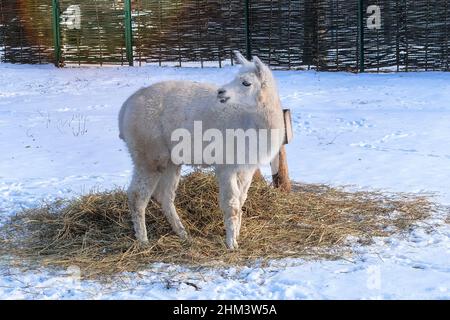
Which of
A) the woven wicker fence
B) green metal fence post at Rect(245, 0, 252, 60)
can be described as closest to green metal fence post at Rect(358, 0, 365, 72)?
the woven wicker fence

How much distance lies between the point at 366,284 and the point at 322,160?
423cm

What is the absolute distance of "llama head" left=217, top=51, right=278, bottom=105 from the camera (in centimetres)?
Answer: 538

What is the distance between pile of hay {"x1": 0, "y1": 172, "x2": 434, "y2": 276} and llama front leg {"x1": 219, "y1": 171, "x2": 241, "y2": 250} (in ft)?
0.32

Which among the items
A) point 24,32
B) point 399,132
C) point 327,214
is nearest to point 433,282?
point 327,214

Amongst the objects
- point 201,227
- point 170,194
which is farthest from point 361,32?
point 170,194

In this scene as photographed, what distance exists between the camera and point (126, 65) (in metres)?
17.2

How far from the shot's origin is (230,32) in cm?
1644

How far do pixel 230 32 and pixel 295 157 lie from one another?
26.2 feet

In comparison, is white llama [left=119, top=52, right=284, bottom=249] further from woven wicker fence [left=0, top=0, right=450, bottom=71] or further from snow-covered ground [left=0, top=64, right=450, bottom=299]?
woven wicker fence [left=0, top=0, right=450, bottom=71]

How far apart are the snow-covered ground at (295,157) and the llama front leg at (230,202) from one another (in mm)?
568

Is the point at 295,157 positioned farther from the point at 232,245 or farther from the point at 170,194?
the point at 232,245

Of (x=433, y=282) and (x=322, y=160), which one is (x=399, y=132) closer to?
(x=322, y=160)

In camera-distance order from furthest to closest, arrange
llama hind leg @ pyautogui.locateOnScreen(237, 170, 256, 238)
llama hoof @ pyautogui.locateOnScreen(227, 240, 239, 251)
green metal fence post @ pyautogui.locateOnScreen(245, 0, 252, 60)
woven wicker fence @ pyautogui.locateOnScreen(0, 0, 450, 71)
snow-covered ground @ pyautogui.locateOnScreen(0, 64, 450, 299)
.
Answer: green metal fence post @ pyautogui.locateOnScreen(245, 0, 252, 60) → woven wicker fence @ pyautogui.locateOnScreen(0, 0, 450, 71) → llama hind leg @ pyautogui.locateOnScreen(237, 170, 256, 238) → llama hoof @ pyautogui.locateOnScreen(227, 240, 239, 251) → snow-covered ground @ pyautogui.locateOnScreen(0, 64, 450, 299)

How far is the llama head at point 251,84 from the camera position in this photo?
17.6 feet
